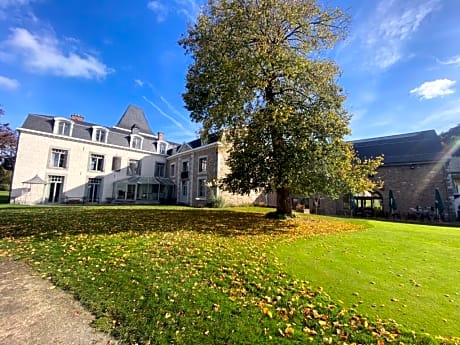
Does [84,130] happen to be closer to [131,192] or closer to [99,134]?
[99,134]

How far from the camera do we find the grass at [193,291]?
2877 mm

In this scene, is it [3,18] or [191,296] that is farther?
[3,18]

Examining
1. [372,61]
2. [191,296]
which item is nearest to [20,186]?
[191,296]

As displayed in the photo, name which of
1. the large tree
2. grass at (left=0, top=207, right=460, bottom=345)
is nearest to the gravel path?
grass at (left=0, top=207, right=460, bottom=345)

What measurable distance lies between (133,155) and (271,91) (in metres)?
21.6

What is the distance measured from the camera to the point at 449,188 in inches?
738

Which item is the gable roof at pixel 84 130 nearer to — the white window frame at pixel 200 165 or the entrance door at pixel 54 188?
the entrance door at pixel 54 188

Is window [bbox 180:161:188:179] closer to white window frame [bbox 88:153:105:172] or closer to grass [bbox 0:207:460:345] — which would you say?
white window frame [bbox 88:153:105:172]

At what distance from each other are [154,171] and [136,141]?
4.15 m

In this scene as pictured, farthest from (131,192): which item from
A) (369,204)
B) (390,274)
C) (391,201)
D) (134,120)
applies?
(390,274)

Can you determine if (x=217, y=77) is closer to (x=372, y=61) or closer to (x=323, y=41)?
(x=323, y=41)

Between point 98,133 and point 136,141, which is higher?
point 98,133

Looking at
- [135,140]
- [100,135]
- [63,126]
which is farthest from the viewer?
[135,140]

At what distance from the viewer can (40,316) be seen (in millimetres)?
3141
